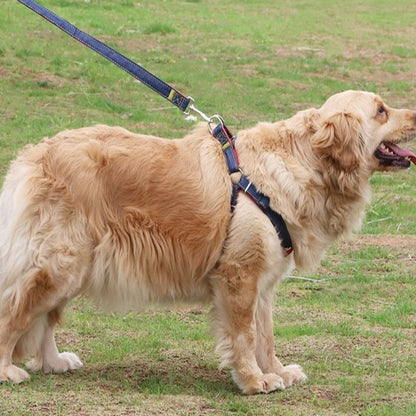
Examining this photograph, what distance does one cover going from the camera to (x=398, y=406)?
613cm

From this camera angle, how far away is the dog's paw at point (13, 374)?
6207 mm

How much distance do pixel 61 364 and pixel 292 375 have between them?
161 centimetres

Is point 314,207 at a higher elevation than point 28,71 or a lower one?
higher

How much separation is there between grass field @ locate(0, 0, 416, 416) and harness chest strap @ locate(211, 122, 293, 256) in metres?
0.96

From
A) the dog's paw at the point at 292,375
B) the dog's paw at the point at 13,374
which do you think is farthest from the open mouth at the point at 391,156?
the dog's paw at the point at 13,374

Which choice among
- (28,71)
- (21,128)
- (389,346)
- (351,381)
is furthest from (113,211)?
(28,71)

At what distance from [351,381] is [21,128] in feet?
29.2

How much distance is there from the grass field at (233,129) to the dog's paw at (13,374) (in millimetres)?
105

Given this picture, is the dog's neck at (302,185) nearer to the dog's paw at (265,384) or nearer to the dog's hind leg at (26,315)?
the dog's paw at (265,384)

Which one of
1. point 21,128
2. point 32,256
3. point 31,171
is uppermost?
point 31,171

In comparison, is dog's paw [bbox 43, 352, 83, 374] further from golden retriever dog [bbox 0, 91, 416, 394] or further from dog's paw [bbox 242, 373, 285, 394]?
dog's paw [bbox 242, 373, 285, 394]

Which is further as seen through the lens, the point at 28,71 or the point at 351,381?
the point at 28,71

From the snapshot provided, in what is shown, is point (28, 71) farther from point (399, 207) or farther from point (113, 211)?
point (113, 211)

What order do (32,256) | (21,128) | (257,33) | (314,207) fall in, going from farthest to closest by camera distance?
(257,33) < (21,128) < (314,207) < (32,256)
